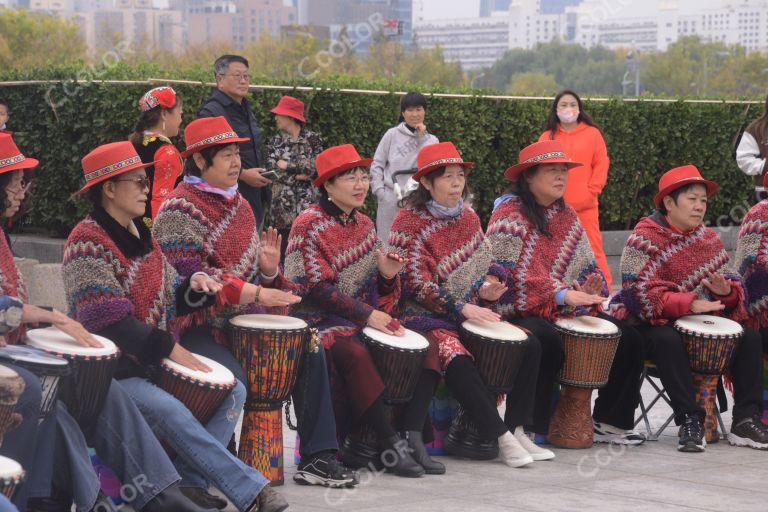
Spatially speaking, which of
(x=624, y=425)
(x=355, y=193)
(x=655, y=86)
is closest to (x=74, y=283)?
(x=355, y=193)

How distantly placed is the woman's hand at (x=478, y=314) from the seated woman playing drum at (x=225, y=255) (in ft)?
3.18

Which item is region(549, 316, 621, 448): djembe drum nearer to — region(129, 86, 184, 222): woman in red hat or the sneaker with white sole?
the sneaker with white sole

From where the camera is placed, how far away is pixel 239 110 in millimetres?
9273

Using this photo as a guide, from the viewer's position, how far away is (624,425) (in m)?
7.15

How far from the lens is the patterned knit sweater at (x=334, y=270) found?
6.23 m

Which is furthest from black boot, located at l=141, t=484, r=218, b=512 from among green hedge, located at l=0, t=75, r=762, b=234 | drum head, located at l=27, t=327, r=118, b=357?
green hedge, located at l=0, t=75, r=762, b=234

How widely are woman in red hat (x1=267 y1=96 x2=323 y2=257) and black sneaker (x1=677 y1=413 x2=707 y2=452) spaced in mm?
3980

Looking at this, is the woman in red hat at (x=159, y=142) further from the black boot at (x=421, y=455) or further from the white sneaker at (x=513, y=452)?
the white sneaker at (x=513, y=452)

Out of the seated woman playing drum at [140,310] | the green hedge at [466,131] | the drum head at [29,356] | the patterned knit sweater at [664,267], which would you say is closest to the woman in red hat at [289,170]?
the green hedge at [466,131]

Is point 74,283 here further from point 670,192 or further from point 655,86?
point 655,86

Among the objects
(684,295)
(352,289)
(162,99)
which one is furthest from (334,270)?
(162,99)

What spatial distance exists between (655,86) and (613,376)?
98956mm

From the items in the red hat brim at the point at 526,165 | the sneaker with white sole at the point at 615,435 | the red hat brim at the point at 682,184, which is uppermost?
the red hat brim at the point at 526,165

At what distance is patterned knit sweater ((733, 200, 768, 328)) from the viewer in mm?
7297
